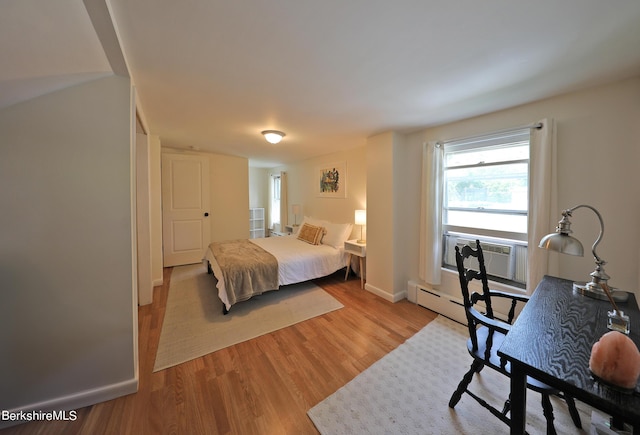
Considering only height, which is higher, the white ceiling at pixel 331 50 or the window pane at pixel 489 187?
the white ceiling at pixel 331 50

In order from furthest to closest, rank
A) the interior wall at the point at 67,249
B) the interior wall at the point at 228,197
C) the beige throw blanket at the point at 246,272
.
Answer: the interior wall at the point at 228,197 → the beige throw blanket at the point at 246,272 → the interior wall at the point at 67,249

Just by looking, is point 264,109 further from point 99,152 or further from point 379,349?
point 379,349

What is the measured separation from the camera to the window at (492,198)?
2.19 m

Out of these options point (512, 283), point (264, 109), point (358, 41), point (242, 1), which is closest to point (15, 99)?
point (242, 1)

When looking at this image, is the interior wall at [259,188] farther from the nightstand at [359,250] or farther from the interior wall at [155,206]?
the nightstand at [359,250]

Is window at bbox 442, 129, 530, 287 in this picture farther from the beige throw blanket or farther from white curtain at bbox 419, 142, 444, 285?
the beige throw blanket

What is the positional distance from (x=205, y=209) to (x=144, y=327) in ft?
8.96

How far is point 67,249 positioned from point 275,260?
1959mm

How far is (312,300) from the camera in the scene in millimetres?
3051

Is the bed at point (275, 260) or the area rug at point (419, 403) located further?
the bed at point (275, 260)

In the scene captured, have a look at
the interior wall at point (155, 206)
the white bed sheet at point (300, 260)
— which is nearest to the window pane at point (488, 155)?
the white bed sheet at point (300, 260)

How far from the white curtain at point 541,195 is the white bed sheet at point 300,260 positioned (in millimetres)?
2274

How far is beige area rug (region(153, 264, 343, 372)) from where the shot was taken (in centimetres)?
209

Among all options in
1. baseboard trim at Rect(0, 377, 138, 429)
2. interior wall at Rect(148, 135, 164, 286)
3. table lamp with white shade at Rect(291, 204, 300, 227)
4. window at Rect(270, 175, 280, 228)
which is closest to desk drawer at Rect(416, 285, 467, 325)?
baseboard trim at Rect(0, 377, 138, 429)
